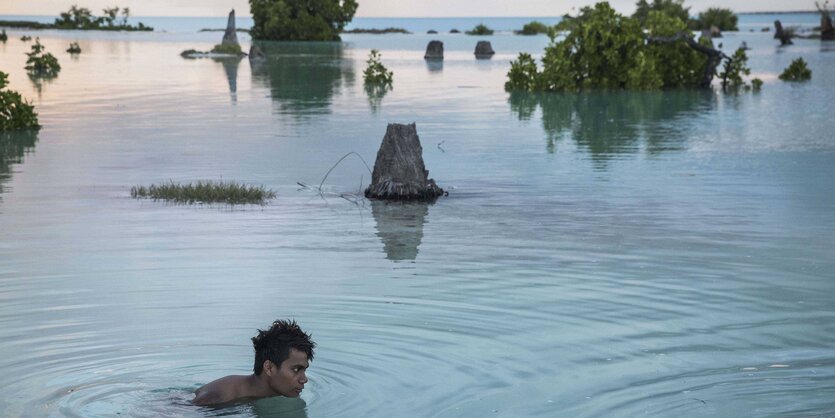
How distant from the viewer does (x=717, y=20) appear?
395ft

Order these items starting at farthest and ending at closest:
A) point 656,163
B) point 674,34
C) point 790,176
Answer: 1. point 674,34
2. point 656,163
3. point 790,176

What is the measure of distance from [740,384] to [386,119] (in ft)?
68.4

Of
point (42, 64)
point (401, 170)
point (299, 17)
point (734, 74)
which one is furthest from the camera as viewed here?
point (299, 17)

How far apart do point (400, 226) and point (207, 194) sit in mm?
3007

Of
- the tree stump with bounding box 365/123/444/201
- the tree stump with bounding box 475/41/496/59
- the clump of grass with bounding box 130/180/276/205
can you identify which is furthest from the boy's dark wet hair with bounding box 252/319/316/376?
the tree stump with bounding box 475/41/496/59

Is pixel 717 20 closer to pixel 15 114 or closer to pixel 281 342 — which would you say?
pixel 15 114

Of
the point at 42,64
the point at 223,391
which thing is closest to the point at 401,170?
the point at 223,391

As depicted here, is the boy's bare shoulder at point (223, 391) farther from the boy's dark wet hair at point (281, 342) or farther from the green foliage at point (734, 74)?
the green foliage at point (734, 74)

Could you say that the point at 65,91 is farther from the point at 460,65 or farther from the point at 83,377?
the point at 83,377

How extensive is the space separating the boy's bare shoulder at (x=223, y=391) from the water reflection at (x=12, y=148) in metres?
10.8

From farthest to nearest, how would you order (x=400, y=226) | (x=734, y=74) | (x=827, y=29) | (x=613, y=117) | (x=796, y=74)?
(x=827, y=29) → (x=796, y=74) → (x=734, y=74) → (x=613, y=117) → (x=400, y=226)

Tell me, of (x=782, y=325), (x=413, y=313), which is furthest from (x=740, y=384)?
(x=413, y=313)

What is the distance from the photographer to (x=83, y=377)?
8.29 meters

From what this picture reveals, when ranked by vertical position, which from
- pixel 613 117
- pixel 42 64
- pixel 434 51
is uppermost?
pixel 42 64
